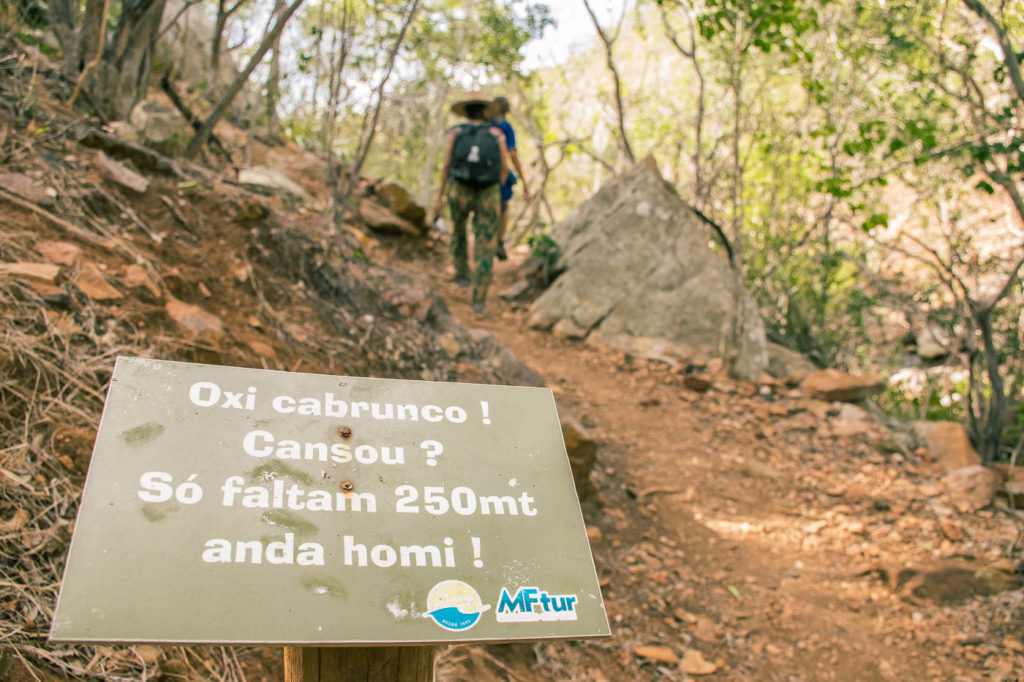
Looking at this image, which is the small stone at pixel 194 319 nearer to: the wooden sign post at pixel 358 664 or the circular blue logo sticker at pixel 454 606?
the wooden sign post at pixel 358 664

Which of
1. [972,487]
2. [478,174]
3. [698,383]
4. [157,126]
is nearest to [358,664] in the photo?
[157,126]

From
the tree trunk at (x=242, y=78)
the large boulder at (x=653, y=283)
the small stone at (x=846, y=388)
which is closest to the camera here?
the tree trunk at (x=242, y=78)

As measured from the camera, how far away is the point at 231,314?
135 inches

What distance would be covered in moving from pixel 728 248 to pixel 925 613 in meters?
3.67

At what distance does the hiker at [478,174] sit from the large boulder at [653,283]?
36.0 inches

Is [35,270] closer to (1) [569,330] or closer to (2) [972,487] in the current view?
(1) [569,330]

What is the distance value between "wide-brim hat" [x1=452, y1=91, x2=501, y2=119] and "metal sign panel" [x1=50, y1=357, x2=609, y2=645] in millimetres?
4583

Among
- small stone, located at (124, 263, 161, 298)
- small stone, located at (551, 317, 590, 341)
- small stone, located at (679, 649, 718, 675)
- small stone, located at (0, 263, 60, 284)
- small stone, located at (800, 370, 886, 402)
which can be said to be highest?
small stone, located at (0, 263, 60, 284)

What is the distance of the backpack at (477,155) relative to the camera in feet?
19.2

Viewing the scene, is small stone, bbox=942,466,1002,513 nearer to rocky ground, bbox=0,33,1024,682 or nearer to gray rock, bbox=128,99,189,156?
rocky ground, bbox=0,33,1024,682

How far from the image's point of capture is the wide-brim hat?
231 inches

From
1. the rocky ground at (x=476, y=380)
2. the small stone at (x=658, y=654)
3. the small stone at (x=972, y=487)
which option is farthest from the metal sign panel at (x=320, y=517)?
the small stone at (x=972, y=487)

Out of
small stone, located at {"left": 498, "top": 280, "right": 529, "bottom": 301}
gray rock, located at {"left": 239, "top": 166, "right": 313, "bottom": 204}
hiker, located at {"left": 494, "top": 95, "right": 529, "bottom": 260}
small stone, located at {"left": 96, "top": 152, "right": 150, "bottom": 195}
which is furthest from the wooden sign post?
small stone, located at {"left": 498, "top": 280, "right": 529, "bottom": 301}


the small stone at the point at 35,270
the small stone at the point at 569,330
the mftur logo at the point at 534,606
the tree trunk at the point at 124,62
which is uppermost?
the tree trunk at the point at 124,62
